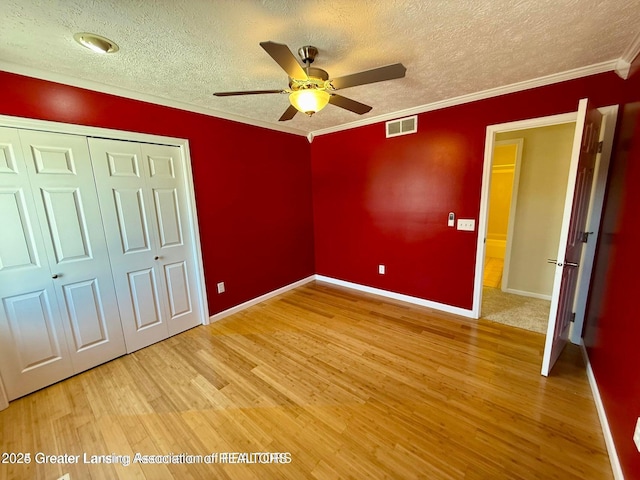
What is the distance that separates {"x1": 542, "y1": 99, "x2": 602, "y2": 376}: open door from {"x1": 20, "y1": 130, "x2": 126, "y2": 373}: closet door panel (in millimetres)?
3626

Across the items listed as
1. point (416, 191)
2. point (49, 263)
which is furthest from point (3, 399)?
point (416, 191)

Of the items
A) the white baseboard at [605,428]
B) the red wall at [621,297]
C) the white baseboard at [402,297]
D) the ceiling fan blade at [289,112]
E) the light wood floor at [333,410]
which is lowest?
the light wood floor at [333,410]

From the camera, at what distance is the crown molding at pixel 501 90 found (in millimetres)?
1985

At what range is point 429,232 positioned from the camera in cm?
311

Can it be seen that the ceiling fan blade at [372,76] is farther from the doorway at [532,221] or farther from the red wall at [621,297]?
the doorway at [532,221]

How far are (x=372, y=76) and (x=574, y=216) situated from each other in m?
1.74

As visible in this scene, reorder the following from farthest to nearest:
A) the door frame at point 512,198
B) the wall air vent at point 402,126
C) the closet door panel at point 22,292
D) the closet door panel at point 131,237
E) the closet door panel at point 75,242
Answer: the door frame at point 512,198
the wall air vent at point 402,126
the closet door panel at point 131,237
the closet door panel at point 75,242
the closet door panel at point 22,292

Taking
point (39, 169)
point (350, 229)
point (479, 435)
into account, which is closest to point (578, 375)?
point (479, 435)

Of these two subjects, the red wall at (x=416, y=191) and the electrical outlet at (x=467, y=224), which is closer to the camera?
the red wall at (x=416, y=191)

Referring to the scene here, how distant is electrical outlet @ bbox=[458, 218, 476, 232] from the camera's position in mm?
2765

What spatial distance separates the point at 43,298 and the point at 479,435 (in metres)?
3.25

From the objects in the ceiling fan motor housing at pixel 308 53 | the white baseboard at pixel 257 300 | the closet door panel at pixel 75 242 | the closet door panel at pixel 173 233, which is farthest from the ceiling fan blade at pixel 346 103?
the white baseboard at pixel 257 300

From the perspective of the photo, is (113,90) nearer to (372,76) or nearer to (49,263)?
(49,263)

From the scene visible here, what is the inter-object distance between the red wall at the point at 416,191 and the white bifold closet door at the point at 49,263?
9.31 feet
